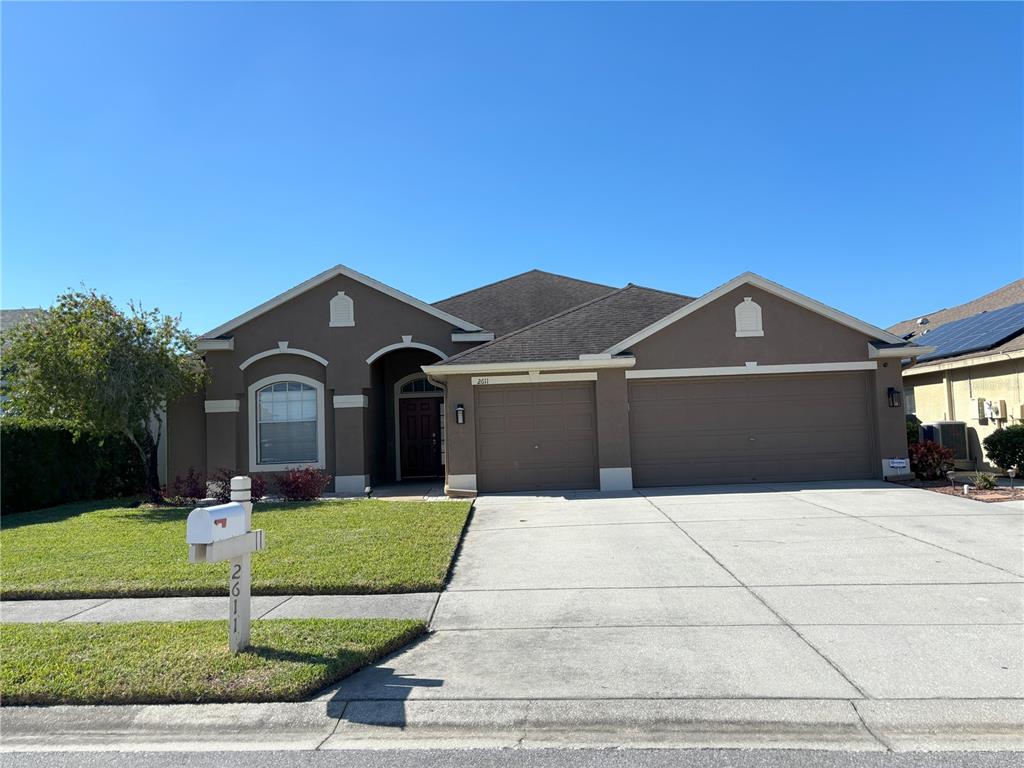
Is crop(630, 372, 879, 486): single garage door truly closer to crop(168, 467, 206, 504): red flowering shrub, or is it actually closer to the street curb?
crop(168, 467, 206, 504): red flowering shrub

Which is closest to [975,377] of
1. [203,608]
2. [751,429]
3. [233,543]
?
[751,429]

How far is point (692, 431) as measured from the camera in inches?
580

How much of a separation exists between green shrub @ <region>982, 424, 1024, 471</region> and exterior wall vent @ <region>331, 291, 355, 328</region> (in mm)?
14253

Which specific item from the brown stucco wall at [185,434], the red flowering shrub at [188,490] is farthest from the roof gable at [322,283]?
the red flowering shrub at [188,490]

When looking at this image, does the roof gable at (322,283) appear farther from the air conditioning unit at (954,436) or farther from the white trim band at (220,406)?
the air conditioning unit at (954,436)

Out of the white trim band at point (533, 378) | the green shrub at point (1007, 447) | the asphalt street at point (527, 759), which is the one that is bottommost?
the asphalt street at point (527, 759)

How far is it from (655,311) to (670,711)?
527 inches

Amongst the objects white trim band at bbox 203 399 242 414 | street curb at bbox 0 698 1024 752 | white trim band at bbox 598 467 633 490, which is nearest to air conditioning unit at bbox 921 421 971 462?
white trim band at bbox 598 467 633 490

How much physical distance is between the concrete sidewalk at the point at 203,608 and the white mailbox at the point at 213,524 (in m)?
1.58

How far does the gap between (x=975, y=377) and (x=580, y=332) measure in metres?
9.53

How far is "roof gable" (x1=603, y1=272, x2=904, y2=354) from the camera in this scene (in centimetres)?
1455

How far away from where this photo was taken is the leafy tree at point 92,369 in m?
13.2

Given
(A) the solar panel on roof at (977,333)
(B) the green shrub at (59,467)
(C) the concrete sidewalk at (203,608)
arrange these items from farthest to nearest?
(A) the solar panel on roof at (977,333) < (B) the green shrub at (59,467) < (C) the concrete sidewalk at (203,608)

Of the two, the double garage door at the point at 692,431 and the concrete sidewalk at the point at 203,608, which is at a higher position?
the double garage door at the point at 692,431
